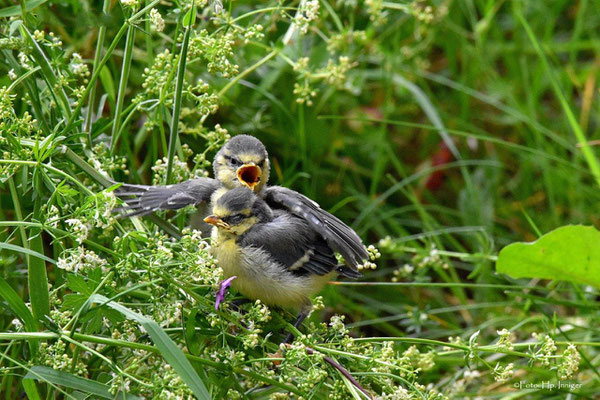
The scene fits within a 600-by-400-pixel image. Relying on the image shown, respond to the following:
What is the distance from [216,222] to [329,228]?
0.33m

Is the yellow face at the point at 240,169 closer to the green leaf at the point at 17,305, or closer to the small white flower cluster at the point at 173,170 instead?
the small white flower cluster at the point at 173,170

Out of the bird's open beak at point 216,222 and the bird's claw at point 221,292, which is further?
the bird's open beak at point 216,222

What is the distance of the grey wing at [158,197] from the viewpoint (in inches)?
83.7

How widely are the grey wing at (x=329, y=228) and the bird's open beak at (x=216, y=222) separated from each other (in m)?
0.24

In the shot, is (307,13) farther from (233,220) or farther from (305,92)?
(233,220)

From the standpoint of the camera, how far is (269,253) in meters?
2.36

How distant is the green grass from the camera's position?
1835 millimetres

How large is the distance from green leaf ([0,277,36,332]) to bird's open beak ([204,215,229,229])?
0.58 meters

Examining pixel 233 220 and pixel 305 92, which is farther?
A: pixel 305 92

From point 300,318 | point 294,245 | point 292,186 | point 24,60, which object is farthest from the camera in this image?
point 292,186

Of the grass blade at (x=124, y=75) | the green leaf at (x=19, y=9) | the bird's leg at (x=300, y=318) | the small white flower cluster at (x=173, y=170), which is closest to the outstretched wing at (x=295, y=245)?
the bird's leg at (x=300, y=318)

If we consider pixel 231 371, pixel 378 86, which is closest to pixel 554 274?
pixel 231 371

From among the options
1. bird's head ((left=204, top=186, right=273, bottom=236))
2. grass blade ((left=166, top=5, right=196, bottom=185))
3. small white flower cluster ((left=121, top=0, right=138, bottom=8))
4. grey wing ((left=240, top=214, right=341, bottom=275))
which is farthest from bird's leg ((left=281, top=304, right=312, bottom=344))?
small white flower cluster ((left=121, top=0, right=138, bottom=8))

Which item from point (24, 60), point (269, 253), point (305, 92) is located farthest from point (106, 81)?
point (269, 253)
